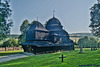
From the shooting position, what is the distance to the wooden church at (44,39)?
2182 cm

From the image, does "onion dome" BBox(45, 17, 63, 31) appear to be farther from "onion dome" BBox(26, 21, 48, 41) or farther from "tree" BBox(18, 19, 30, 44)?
"tree" BBox(18, 19, 30, 44)

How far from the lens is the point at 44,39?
24.7 metres

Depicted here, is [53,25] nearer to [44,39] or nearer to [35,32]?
[44,39]

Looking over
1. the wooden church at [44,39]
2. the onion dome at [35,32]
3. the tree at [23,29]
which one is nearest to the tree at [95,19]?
the wooden church at [44,39]

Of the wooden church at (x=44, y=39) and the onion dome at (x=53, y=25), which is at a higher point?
the onion dome at (x=53, y=25)

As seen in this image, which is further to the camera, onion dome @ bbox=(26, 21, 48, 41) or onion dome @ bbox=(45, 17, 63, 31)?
onion dome @ bbox=(45, 17, 63, 31)

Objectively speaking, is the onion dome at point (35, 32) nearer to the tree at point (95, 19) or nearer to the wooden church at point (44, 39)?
the wooden church at point (44, 39)

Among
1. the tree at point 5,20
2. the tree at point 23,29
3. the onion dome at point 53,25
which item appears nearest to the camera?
the tree at point 5,20

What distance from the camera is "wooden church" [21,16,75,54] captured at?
859 inches

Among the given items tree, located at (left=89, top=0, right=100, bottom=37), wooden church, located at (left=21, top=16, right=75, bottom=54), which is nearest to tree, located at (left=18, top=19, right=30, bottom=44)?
wooden church, located at (left=21, top=16, right=75, bottom=54)

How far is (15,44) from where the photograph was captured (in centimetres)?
3688

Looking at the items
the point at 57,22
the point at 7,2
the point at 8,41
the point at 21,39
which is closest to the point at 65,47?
the point at 57,22

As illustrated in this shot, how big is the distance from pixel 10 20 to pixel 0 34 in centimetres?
461

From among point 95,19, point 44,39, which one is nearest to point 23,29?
point 44,39
